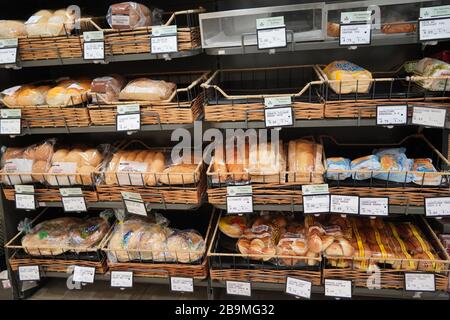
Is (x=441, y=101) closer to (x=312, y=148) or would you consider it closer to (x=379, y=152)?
(x=379, y=152)

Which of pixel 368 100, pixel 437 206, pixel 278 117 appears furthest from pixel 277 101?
pixel 437 206

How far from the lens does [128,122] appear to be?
5.20 feet

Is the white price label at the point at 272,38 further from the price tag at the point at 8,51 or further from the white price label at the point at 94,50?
the price tag at the point at 8,51

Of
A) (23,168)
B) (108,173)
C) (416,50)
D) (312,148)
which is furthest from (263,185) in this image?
(23,168)

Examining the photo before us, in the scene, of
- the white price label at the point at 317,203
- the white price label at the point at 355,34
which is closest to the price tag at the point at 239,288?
the white price label at the point at 317,203

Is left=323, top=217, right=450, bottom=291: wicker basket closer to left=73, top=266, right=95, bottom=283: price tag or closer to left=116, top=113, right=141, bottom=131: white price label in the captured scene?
left=116, top=113, right=141, bottom=131: white price label

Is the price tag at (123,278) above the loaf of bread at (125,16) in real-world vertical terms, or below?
below

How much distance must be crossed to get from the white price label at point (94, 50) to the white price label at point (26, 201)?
0.77m

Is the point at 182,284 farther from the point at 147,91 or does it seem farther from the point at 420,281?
the point at 420,281

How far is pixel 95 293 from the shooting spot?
204 cm

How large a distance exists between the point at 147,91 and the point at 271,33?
59cm

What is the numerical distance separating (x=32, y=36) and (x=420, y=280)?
6.55 feet

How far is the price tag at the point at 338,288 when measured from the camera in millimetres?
1591
